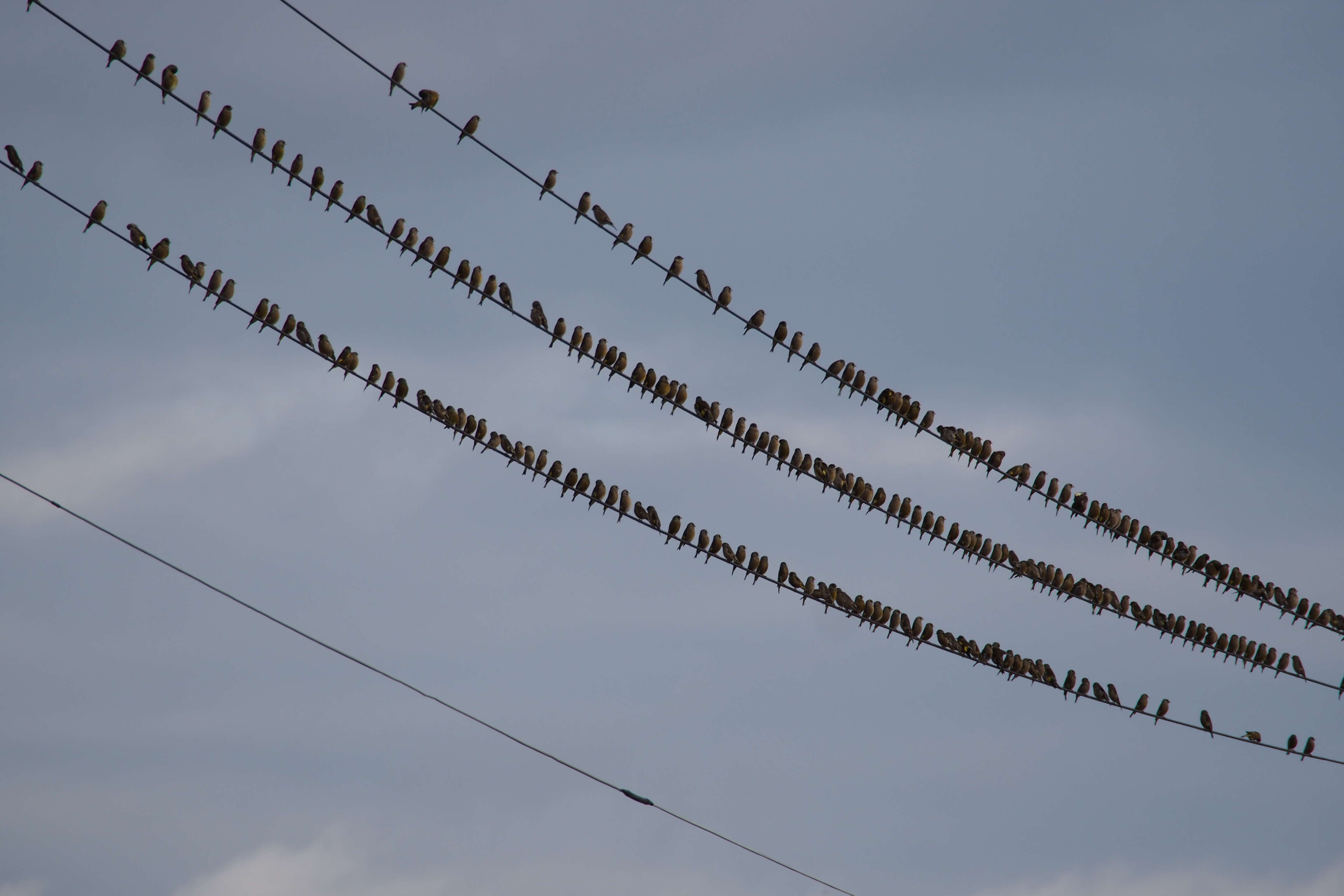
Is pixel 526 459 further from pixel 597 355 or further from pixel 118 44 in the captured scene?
pixel 118 44

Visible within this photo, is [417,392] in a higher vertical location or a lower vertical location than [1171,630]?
lower

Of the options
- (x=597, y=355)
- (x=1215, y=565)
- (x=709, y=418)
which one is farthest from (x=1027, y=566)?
(x=597, y=355)

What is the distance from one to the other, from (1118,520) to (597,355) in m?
7.19

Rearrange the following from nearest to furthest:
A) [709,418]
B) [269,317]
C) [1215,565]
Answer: [269,317] → [709,418] → [1215,565]

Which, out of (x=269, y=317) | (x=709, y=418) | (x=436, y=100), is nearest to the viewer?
(x=269, y=317)

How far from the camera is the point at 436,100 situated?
16234 mm

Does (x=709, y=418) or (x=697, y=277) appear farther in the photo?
(x=697, y=277)

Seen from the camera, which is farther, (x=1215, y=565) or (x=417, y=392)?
(x=1215, y=565)

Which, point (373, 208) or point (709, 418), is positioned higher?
point (373, 208)

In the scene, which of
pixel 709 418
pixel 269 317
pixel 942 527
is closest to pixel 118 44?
pixel 269 317

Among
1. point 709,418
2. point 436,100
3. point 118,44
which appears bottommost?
point 709,418

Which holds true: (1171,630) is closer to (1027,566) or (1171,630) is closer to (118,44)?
(1027,566)

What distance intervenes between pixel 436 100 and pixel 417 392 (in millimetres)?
→ 3622

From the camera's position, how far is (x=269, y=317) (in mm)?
13508
